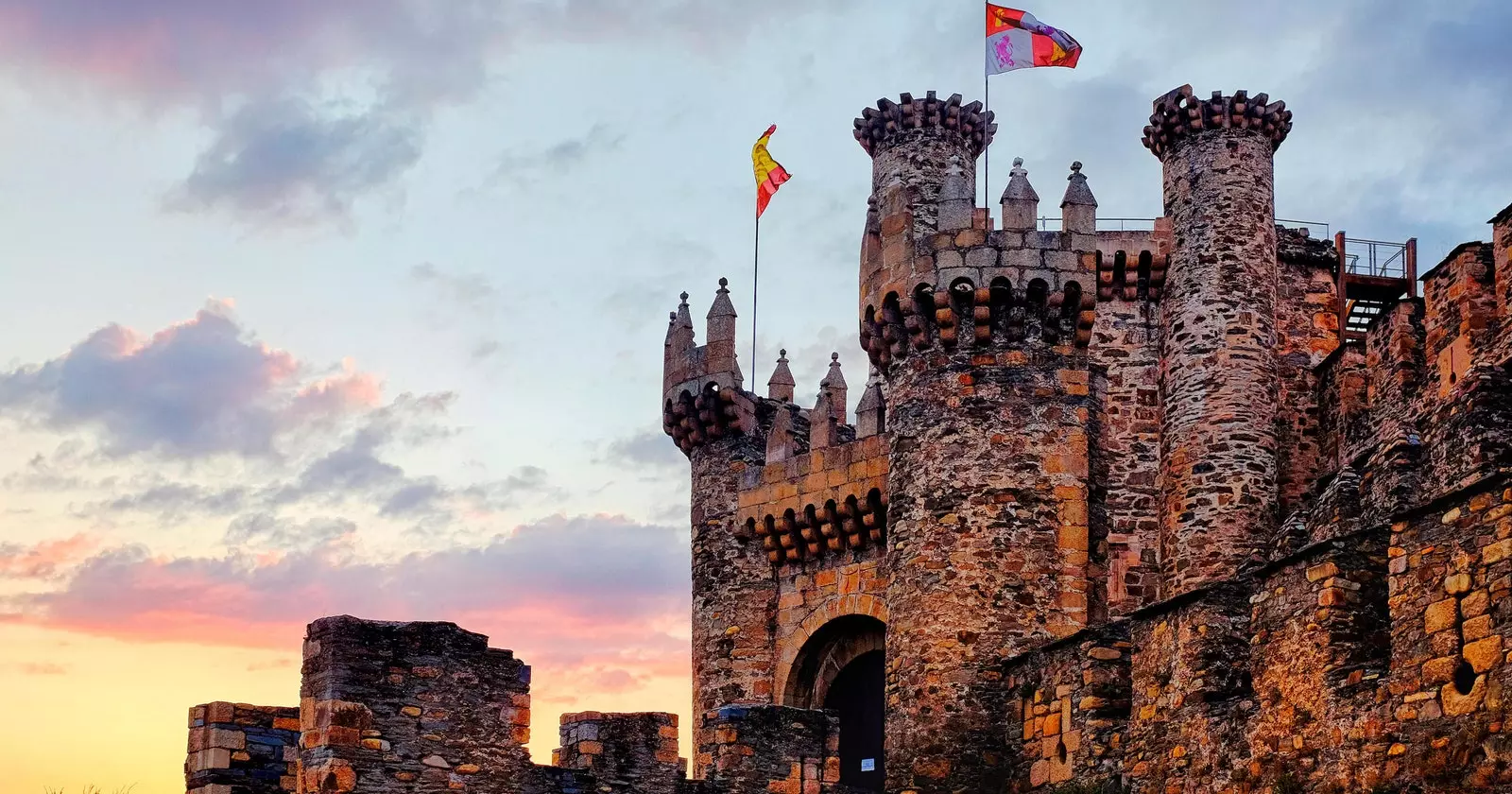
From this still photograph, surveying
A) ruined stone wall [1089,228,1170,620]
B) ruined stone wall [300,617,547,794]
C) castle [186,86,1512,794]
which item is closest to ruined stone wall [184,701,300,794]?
castle [186,86,1512,794]

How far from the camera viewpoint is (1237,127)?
37.9 meters

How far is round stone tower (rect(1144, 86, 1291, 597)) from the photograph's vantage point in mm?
35938

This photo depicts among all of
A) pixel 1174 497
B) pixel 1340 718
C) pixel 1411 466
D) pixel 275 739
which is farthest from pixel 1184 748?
pixel 1174 497

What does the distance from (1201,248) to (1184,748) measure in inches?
507

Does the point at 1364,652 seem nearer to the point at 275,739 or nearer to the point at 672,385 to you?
the point at 275,739

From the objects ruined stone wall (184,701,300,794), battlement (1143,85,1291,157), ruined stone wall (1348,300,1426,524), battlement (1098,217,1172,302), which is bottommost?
ruined stone wall (184,701,300,794)

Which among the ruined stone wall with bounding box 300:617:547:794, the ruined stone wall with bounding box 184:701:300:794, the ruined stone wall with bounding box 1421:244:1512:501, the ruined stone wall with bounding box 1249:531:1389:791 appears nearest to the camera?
the ruined stone wall with bounding box 1249:531:1389:791

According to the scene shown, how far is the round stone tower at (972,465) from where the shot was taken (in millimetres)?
30484

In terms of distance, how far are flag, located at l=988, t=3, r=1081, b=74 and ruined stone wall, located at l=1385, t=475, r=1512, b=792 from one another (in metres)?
16.6

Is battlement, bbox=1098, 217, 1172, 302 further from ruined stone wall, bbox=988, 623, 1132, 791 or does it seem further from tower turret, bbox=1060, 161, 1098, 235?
ruined stone wall, bbox=988, 623, 1132, 791

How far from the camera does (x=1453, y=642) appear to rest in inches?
846

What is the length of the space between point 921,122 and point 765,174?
2.76 metres

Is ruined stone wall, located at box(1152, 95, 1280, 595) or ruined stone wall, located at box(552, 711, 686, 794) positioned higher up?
ruined stone wall, located at box(1152, 95, 1280, 595)

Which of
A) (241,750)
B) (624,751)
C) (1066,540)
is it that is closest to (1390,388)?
(1066,540)
